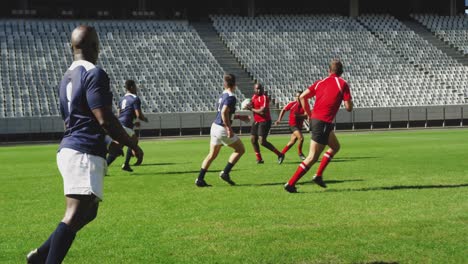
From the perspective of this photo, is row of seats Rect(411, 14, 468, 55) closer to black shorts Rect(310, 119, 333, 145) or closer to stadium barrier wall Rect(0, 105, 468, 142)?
stadium barrier wall Rect(0, 105, 468, 142)

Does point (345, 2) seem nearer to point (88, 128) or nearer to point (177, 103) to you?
point (177, 103)

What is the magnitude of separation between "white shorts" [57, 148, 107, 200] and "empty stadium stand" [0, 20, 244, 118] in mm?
29273

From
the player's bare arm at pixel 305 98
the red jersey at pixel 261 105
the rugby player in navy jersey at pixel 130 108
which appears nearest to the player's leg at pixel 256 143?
the red jersey at pixel 261 105

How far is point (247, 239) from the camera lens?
21.1 ft

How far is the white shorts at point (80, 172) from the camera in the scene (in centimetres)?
456

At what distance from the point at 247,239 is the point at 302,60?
3627 centimetres

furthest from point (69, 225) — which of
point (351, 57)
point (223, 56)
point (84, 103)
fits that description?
point (351, 57)

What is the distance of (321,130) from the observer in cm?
1015

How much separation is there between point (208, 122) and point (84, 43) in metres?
29.0

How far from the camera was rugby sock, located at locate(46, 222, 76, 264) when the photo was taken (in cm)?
450

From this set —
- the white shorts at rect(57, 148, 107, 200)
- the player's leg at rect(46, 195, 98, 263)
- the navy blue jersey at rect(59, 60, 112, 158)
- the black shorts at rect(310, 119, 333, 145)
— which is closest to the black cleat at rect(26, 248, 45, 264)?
the player's leg at rect(46, 195, 98, 263)

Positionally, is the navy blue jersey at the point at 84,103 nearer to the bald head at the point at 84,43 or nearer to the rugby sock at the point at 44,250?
the bald head at the point at 84,43

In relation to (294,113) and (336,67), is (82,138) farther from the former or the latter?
(294,113)

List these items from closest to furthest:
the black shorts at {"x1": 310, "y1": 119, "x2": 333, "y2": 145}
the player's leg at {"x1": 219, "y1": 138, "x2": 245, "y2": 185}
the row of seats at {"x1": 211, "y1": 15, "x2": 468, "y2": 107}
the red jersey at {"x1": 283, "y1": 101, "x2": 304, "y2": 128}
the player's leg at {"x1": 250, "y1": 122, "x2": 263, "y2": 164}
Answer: the black shorts at {"x1": 310, "y1": 119, "x2": 333, "y2": 145}, the player's leg at {"x1": 219, "y1": 138, "x2": 245, "y2": 185}, the player's leg at {"x1": 250, "y1": 122, "x2": 263, "y2": 164}, the red jersey at {"x1": 283, "y1": 101, "x2": 304, "y2": 128}, the row of seats at {"x1": 211, "y1": 15, "x2": 468, "y2": 107}
